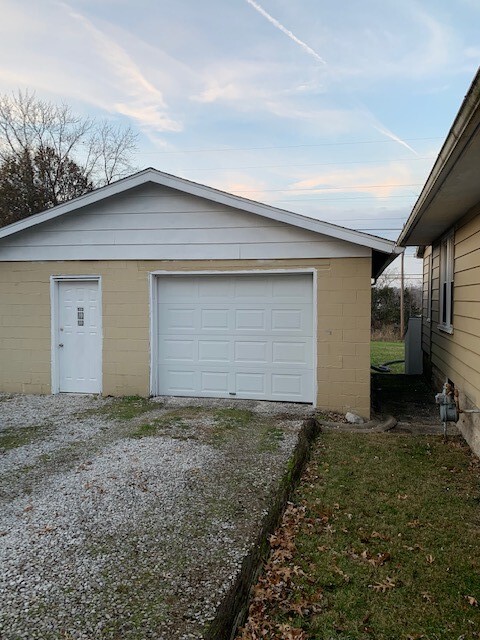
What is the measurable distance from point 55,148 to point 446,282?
2279cm

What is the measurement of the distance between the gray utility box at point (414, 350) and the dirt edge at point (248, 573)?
29.4 feet

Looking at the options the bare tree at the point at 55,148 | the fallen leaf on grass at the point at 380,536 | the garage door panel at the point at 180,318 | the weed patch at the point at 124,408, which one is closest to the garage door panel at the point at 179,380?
the weed patch at the point at 124,408

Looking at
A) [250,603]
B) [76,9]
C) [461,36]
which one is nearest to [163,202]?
[76,9]

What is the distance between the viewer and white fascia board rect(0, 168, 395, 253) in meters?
7.04

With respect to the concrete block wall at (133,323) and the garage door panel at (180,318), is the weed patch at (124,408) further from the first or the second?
the garage door panel at (180,318)

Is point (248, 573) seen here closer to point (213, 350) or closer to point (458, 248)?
point (213, 350)

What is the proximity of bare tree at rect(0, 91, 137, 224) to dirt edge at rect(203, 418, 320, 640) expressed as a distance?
21.2 m

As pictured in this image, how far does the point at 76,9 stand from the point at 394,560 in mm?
11268

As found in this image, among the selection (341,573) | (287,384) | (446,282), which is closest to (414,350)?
(446,282)

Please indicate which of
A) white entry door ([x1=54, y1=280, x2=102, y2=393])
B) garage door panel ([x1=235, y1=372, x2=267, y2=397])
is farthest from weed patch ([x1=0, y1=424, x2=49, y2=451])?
garage door panel ([x1=235, y1=372, x2=267, y2=397])

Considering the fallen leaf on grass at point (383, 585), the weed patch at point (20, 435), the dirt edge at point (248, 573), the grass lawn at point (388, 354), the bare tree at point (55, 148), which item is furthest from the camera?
the bare tree at point (55, 148)

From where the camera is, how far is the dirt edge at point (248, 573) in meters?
2.46

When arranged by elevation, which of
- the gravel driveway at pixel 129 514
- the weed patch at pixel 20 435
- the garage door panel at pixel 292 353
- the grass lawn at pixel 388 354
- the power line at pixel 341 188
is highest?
the power line at pixel 341 188

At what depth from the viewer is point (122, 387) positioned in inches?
327
